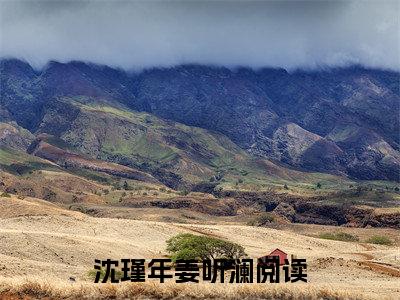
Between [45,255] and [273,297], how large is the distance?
2861 cm

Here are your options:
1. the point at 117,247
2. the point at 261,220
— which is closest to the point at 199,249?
the point at 117,247

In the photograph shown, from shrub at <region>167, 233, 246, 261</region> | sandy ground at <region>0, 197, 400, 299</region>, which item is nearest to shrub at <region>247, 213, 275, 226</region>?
sandy ground at <region>0, 197, 400, 299</region>

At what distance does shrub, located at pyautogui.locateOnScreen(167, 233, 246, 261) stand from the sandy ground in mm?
4415

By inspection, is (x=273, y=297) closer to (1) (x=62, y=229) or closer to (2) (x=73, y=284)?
(2) (x=73, y=284)

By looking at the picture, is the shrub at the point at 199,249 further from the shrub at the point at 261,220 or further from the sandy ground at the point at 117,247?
the shrub at the point at 261,220

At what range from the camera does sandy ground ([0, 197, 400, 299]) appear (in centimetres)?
4178

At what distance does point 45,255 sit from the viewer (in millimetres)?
49500

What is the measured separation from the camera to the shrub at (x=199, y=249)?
175ft

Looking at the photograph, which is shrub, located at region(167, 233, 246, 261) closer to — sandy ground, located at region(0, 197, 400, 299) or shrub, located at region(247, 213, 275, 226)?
sandy ground, located at region(0, 197, 400, 299)

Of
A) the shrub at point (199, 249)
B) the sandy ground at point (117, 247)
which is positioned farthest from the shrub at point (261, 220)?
the shrub at point (199, 249)

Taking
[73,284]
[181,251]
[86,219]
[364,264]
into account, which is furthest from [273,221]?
[73,284]

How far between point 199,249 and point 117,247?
9913mm

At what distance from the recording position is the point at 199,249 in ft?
179

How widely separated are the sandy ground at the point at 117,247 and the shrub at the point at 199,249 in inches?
174
